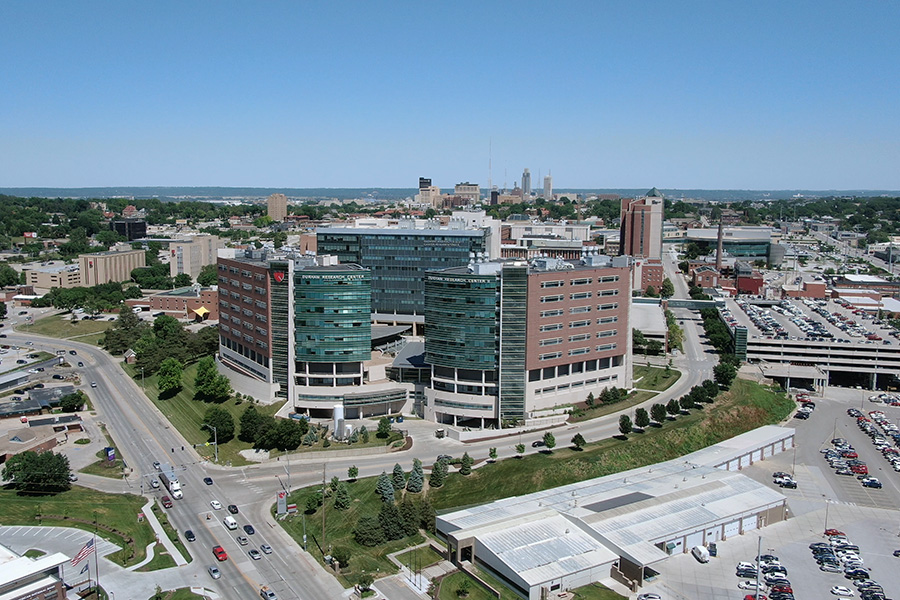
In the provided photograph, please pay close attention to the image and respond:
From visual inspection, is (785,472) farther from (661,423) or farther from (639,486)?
(639,486)

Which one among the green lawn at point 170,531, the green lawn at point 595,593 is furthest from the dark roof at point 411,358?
the green lawn at point 595,593

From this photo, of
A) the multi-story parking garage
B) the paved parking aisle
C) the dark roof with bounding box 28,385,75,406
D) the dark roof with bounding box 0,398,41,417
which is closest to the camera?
the paved parking aisle

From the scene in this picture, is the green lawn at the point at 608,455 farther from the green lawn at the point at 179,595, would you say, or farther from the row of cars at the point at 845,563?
the green lawn at the point at 179,595

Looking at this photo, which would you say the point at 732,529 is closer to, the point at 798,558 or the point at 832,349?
the point at 798,558

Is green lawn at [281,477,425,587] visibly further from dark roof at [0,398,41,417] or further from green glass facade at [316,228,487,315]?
green glass facade at [316,228,487,315]

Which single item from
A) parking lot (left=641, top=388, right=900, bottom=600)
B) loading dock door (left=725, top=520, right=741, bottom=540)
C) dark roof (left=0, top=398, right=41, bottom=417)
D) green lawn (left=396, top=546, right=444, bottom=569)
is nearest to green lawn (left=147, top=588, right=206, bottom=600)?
green lawn (left=396, top=546, right=444, bottom=569)

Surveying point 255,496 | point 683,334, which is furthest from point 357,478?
point 683,334

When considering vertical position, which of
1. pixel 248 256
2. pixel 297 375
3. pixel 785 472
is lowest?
pixel 785 472
